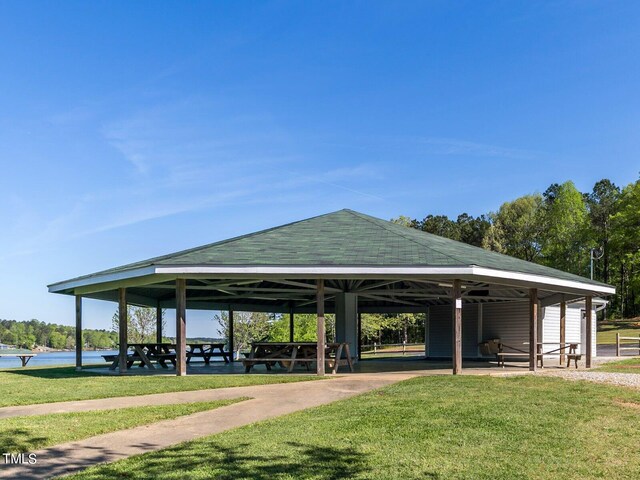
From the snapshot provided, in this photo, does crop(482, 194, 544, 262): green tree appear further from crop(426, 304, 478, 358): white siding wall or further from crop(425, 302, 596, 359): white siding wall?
crop(426, 304, 478, 358): white siding wall

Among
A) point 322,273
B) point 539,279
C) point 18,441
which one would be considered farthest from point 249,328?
point 18,441

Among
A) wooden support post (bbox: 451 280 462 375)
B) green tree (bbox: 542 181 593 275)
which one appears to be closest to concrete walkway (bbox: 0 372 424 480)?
wooden support post (bbox: 451 280 462 375)

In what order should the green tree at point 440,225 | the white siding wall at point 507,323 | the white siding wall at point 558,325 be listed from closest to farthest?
1. the white siding wall at point 507,323
2. the white siding wall at point 558,325
3. the green tree at point 440,225

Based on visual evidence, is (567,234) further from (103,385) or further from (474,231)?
(103,385)

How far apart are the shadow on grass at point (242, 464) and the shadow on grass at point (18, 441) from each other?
54.1 inches

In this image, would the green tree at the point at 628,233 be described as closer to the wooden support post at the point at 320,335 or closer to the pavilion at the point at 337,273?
the pavilion at the point at 337,273

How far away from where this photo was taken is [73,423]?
8.21 m

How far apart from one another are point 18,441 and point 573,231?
5175 centimetres

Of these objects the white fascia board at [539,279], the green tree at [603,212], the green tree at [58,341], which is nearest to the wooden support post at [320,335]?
the white fascia board at [539,279]

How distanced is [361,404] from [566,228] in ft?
157

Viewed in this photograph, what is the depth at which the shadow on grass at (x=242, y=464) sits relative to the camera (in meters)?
5.65

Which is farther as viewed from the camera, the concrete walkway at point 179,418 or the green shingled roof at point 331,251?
the green shingled roof at point 331,251

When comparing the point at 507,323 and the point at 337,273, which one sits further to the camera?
the point at 507,323

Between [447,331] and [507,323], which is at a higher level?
[507,323]
